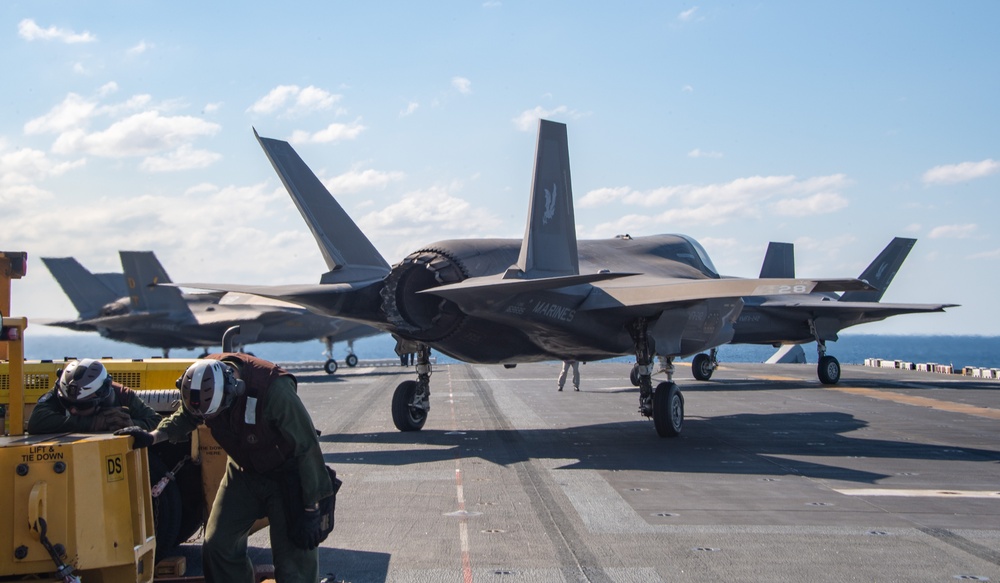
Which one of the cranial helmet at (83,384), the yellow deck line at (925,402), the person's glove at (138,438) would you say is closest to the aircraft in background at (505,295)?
the cranial helmet at (83,384)

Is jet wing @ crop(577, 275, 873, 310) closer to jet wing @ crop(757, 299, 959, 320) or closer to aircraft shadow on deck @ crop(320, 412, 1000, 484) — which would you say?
aircraft shadow on deck @ crop(320, 412, 1000, 484)

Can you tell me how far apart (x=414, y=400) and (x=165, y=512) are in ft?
33.2

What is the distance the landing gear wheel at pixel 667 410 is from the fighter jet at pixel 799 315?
550 inches

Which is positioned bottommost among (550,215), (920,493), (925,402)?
(925,402)

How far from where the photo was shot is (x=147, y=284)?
4272 cm

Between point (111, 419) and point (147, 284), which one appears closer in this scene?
point (111, 419)

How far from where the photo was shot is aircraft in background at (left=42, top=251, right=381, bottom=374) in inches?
1683

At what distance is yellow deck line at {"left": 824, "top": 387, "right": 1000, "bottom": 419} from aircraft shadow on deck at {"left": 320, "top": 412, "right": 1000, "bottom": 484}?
4558mm

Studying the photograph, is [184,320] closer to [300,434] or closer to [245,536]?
[245,536]

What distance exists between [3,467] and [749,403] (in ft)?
69.0

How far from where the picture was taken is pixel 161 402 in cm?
845

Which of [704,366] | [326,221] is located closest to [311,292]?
[326,221]

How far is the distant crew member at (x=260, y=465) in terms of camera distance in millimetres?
5875

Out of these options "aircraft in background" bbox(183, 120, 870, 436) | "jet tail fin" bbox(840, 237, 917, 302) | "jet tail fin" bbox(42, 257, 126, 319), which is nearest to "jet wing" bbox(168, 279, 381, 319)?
"aircraft in background" bbox(183, 120, 870, 436)
